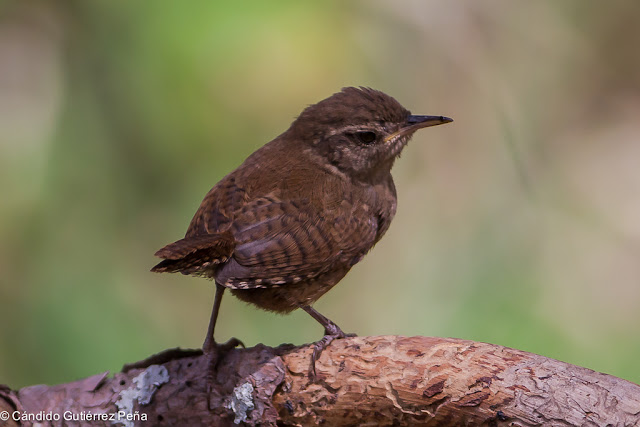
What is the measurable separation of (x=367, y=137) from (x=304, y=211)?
48 cm

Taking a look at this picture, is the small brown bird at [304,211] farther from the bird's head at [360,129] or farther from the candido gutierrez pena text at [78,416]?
the candido gutierrez pena text at [78,416]

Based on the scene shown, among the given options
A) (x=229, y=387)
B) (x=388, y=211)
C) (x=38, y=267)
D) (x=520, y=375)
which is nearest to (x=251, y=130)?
(x=388, y=211)

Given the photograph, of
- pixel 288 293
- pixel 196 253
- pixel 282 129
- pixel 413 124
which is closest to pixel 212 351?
pixel 288 293

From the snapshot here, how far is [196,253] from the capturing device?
8.17ft

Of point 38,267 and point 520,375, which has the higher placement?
point 38,267

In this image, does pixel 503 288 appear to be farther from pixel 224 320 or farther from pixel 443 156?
pixel 224 320

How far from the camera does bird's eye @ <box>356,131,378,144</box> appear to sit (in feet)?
10.3

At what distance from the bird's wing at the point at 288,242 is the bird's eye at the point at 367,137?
0.34m

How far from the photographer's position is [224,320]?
3668 mm

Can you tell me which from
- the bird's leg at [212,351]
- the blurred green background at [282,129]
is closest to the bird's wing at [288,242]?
the bird's leg at [212,351]

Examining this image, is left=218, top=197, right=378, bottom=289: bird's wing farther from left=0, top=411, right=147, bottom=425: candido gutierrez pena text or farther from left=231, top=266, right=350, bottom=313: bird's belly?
left=0, top=411, right=147, bottom=425: candido gutierrez pena text

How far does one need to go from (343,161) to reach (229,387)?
1.01 m

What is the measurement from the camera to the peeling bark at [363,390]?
2.15m

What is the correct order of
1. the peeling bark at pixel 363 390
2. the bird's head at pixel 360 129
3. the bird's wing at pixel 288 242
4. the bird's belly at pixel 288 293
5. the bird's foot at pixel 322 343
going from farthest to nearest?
the bird's head at pixel 360 129, the bird's belly at pixel 288 293, the bird's wing at pixel 288 242, the bird's foot at pixel 322 343, the peeling bark at pixel 363 390
